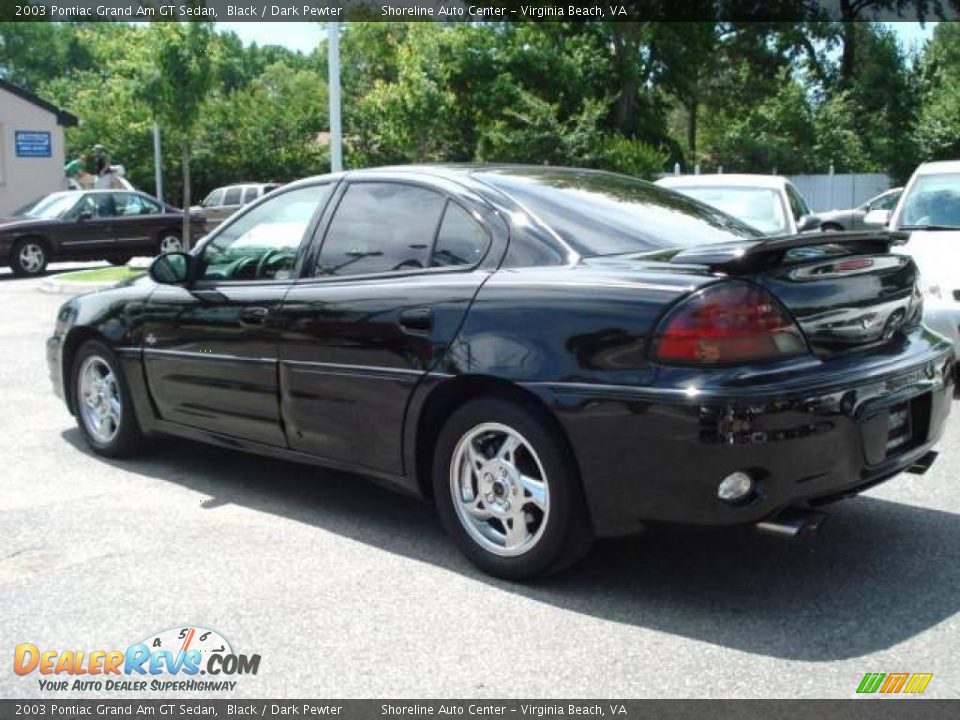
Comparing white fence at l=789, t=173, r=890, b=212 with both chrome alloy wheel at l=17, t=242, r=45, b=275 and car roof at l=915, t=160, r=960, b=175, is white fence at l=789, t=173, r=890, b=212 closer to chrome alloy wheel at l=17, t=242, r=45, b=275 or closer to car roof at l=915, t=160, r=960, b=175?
chrome alloy wheel at l=17, t=242, r=45, b=275

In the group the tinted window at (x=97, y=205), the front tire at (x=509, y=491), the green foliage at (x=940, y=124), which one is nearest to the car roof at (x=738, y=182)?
the front tire at (x=509, y=491)

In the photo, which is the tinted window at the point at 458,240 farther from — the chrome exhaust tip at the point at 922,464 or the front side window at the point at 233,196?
the front side window at the point at 233,196

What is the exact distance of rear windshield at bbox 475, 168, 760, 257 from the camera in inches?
171

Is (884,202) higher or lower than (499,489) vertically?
higher

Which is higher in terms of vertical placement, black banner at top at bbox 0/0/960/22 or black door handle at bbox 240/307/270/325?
black banner at top at bbox 0/0/960/22

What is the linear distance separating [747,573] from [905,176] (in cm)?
3119

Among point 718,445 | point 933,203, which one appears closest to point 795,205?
A: point 933,203

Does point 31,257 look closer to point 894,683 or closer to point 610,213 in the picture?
point 610,213

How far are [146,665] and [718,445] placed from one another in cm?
194

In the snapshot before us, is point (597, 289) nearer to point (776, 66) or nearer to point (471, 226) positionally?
point (471, 226)

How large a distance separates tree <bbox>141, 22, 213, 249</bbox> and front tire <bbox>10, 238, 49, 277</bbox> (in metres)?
2.50

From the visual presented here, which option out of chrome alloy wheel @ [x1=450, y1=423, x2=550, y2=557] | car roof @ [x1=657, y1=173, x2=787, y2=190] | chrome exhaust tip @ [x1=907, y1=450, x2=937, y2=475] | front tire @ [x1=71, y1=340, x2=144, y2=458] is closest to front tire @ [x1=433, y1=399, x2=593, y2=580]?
chrome alloy wheel @ [x1=450, y1=423, x2=550, y2=557]

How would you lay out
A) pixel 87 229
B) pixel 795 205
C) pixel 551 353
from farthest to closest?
pixel 87 229 → pixel 795 205 → pixel 551 353

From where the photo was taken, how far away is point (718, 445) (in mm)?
3582
